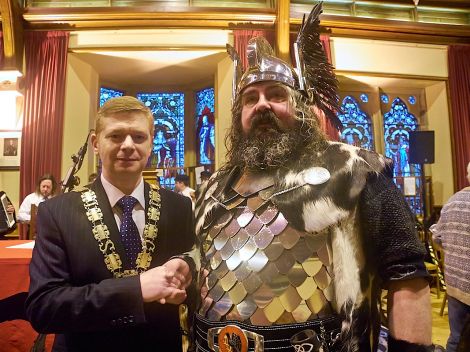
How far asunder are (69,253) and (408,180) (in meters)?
6.68

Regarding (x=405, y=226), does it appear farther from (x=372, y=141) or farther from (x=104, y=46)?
(x=372, y=141)

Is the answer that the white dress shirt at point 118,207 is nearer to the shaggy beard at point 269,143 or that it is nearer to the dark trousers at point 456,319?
the shaggy beard at point 269,143

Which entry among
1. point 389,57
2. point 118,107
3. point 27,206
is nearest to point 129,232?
point 118,107

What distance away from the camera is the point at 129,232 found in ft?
4.12

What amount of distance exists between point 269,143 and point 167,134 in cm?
632

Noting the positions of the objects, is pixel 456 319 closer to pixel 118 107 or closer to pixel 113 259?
pixel 113 259

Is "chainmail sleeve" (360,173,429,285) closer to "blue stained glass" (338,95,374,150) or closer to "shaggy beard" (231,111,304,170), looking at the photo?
"shaggy beard" (231,111,304,170)

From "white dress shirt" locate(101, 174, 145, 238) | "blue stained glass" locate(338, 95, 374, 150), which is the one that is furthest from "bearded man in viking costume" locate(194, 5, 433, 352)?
"blue stained glass" locate(338, 95, 374, 150)

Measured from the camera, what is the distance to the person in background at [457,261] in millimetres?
2561

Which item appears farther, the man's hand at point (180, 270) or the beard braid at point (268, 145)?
the beard braid at point (268, 145)

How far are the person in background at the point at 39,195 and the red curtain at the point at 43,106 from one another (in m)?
0.45

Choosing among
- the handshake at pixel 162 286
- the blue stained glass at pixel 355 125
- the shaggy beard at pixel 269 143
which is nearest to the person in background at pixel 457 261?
the shaggy beard at pixel 269 143

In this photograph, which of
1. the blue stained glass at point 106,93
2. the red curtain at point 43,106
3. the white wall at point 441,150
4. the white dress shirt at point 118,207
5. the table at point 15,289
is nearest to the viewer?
the white dress shirt at point 118,207

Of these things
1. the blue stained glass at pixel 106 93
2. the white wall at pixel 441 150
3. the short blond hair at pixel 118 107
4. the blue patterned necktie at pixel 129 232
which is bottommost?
the blue patterned necktie at pixel 129 232
